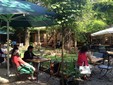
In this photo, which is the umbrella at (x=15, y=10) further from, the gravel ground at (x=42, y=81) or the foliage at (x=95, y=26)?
the foliage at (x=95, y=26)

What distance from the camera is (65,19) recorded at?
8.02 meters

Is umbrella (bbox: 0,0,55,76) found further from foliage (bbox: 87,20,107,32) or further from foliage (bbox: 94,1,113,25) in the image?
foliage (bbox: 94,1,113,25)

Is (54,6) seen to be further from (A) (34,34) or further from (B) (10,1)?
(A) (34,34)

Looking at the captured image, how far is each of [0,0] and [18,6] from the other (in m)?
0.62

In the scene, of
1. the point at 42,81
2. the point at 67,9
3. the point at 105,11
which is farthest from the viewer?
the point at 105,11

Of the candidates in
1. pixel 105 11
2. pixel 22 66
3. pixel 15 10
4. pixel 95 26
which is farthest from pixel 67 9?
pixel 105 11

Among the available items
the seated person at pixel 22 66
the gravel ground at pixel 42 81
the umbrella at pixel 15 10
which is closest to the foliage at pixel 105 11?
the gravel ground at pixel 42 81

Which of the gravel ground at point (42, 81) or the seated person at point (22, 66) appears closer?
the seated person at point (22, 66)

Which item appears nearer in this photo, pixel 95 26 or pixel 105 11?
pixel 95 26

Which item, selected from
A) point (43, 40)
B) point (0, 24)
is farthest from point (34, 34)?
point (0, 24)

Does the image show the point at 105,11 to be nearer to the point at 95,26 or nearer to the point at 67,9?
the point at 95,26

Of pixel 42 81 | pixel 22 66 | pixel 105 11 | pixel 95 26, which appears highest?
pixel 105 11

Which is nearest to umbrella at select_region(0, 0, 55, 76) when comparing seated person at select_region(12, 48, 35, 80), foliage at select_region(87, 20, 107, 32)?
seated person at select_region(12, 48, 35, 80)

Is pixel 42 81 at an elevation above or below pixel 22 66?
below
